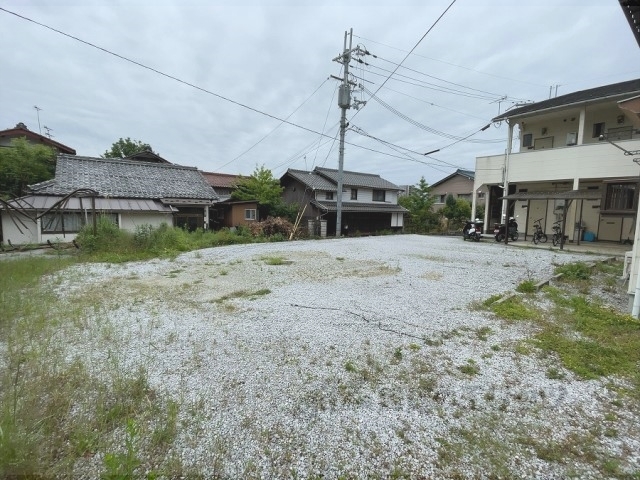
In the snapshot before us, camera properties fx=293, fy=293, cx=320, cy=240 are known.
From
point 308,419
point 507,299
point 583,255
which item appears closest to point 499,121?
point 583,255

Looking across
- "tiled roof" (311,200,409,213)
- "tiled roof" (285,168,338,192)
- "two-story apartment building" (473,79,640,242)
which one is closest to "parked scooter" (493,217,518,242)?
"two-story apartment building" (473,79,640,242)

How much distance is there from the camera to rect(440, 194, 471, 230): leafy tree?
21.8m

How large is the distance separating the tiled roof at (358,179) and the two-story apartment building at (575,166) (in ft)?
28.2

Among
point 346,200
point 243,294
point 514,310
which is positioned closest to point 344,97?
point 346,200

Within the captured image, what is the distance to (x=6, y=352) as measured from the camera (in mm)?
3070

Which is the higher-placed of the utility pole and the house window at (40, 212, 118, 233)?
the utility pole

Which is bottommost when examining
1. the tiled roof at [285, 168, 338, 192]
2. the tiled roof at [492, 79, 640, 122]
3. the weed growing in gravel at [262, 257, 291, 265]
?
the weed growing in gravel at [262, 257, 291, 265]

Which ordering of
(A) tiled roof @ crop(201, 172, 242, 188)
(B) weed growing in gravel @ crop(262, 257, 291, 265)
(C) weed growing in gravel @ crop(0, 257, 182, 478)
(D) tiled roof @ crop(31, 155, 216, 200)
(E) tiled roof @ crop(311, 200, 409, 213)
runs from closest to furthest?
(C) weed growing in gravel @ crop(0, 257, 182, 478)
(B) weed growing in gravel @ crop(262, 257, 291, 265)
(D) tiled roof @ crop(31, 155, 216, 200)
(E) tiled roof @ crop(311, 200, 409, 213)
(A) tiled roof @ crop(201, 172, 242, 188)

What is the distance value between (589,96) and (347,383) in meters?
15.6

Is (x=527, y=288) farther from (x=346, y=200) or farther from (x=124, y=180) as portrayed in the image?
(x=124, y=180)

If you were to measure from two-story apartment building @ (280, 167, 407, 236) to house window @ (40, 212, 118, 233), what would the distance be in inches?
429

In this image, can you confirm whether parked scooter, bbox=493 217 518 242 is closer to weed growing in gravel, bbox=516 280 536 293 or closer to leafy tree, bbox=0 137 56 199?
weed growing in gravel, bbox=516 280 536 293

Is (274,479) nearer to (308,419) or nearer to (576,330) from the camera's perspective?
(308,419)

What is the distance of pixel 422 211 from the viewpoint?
21922mm
